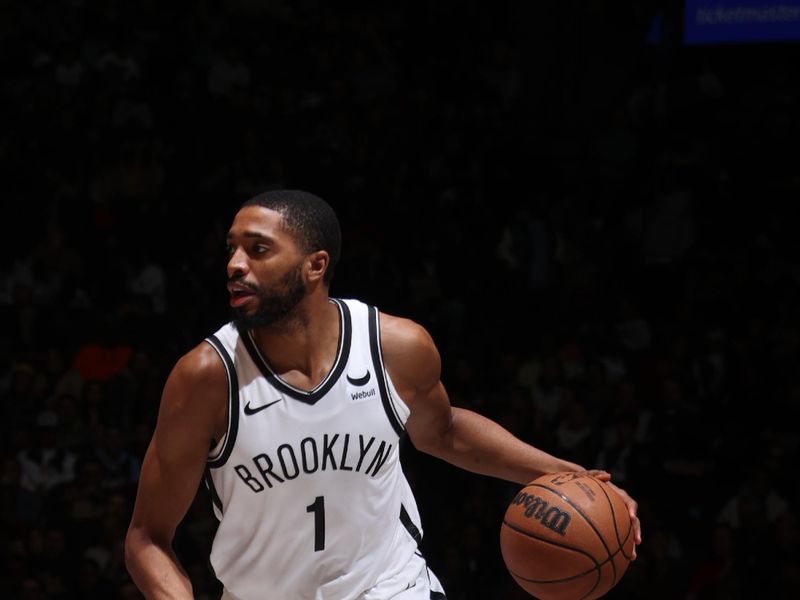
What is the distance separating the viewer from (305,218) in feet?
11.0

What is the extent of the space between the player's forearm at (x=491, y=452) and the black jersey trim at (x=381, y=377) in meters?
0.35

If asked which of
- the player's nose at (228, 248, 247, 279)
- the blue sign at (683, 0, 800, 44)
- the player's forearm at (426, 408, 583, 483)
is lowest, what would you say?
the player's forearm at (426, 408, 583, 483)

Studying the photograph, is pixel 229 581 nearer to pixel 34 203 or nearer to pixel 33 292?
pixel 33 292

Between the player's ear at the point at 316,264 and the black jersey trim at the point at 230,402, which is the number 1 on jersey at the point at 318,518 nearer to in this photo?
the black jersey trim at the point at 230,402

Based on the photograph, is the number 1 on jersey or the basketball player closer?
the basketball player

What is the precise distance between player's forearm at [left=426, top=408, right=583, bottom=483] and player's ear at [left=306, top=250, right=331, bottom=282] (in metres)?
0.71

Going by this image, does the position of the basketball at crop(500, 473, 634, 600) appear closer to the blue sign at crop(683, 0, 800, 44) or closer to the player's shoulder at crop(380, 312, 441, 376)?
the player's shoulder at crop(380, 312, 441, 376)

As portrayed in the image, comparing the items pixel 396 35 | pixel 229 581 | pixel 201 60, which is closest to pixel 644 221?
pixel 396 35

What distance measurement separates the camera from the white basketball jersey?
3297 millimetres

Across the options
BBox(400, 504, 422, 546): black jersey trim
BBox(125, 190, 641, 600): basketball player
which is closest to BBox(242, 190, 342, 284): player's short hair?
BBox(125, 190, 641, 600): basketball player

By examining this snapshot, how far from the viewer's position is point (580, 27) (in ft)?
31.0

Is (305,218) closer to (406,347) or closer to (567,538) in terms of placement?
(406,347)

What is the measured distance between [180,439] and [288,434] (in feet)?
0.93

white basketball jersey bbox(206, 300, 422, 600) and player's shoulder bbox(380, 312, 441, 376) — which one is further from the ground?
player's shoulder bbox(380, 312, 441, 376)
